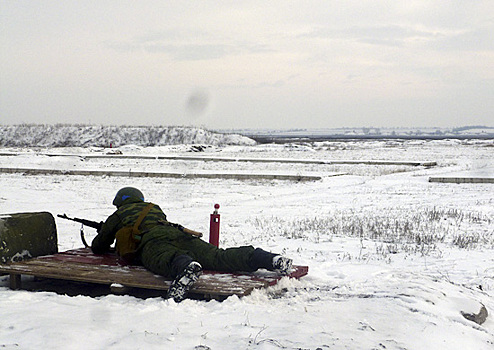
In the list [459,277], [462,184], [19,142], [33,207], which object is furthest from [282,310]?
[19,142]

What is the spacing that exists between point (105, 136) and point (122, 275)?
92.6 metres

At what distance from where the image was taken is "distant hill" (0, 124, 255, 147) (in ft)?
295

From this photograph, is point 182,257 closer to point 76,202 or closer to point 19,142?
point 76,202

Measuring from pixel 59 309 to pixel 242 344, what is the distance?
1.92 metres

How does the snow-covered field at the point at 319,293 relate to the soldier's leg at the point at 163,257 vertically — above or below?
below

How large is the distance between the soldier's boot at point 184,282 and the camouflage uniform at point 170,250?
27 cm

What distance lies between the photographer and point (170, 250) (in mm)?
6000

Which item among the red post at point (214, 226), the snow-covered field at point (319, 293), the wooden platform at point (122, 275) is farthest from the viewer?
the red post at point (214, 226)

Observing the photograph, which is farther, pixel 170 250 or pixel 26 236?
pixel 26 236

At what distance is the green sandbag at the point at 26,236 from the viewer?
6.45m

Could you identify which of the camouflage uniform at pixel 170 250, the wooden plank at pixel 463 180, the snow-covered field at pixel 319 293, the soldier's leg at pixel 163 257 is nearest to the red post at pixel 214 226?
the snow-covered field at pixel 319 293

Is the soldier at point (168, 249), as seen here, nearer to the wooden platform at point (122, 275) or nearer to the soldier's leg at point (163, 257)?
the soldier's leg at point (163, 257)

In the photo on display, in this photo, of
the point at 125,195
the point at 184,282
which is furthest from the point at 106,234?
the point at 184,282

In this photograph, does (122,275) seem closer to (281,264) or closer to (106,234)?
(106,234)
